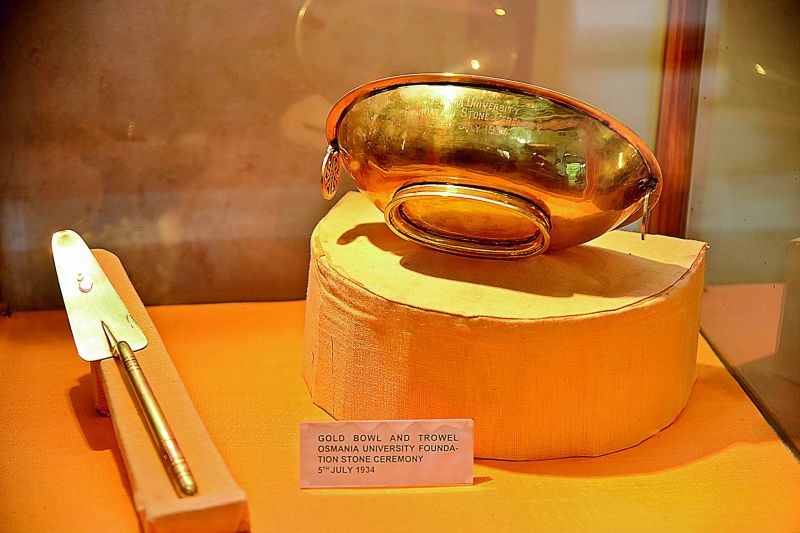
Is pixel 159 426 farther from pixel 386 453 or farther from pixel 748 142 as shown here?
pixel 748 142

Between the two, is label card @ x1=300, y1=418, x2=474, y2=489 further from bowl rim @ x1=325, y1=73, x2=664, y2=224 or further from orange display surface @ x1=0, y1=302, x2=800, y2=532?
bowl rim @ x1=325, y1=73, x2=664, y2=224

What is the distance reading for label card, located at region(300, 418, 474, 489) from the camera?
31.9 inches

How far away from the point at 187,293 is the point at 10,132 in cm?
31

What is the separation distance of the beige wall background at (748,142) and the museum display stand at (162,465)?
651 mm

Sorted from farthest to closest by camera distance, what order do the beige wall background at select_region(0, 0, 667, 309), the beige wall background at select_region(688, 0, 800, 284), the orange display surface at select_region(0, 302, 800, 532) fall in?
the beige wall background at select_region(0, 0, 667, 309), the beige wall background at select_region(688, 0, 800, 284), the orange display surface at select_region(0, 302, 800, 532)

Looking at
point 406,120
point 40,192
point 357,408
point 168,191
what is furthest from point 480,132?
point 40,192

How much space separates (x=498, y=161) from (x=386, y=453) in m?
0.28

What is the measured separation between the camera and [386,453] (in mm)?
821

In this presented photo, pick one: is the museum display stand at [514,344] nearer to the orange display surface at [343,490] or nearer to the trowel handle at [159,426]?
the orange display surface at [343,490]

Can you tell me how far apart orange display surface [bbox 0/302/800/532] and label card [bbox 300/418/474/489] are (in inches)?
0.5

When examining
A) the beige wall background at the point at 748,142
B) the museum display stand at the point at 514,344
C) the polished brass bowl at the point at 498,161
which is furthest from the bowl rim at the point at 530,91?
the beige wall background at the point at 748,142

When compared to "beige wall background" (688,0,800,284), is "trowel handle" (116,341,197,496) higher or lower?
lower

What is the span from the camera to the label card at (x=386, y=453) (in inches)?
31.9

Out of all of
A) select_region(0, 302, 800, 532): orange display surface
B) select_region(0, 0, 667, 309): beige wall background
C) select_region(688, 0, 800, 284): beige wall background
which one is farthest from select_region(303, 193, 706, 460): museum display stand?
select_region(0, 0, 667, 309): beige wall background
